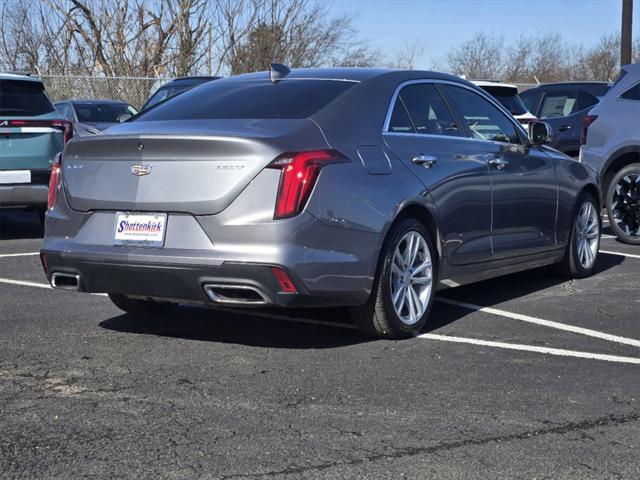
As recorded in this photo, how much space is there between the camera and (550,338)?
608 cm

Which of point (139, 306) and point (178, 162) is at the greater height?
point (178, 162)

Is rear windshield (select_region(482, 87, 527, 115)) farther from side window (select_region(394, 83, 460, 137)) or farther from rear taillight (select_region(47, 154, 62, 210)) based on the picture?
rear taillight (select_region(47, 154, 62, 210))

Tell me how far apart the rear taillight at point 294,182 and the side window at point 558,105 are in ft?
41.2

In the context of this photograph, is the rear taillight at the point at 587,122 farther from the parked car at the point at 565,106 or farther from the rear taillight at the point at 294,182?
the rear taillight at the point at 294,182

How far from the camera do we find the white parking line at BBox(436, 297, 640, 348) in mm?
6043

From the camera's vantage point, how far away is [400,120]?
617 cm

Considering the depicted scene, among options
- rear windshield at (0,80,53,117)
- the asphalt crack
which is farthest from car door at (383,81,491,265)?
rear windshield at (0,80,53,117)

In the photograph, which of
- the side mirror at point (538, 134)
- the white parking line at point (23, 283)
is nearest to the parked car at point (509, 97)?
the side mirror at point (538, 134)

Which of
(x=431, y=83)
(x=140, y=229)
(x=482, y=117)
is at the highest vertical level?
(x=431, y=83)

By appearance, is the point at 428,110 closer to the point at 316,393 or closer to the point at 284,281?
the point at 284,281

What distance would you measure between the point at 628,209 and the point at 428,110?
4.52m

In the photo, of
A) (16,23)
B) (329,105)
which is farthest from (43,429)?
(16,23)

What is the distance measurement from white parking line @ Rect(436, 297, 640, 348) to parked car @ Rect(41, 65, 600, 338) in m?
0.27

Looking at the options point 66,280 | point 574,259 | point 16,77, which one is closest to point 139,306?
point 66,280
